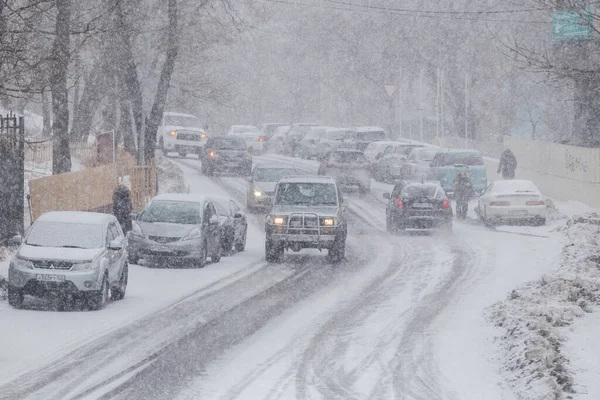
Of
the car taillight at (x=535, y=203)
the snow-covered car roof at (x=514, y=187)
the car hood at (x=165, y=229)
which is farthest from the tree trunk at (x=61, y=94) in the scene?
the car taillight at (x=535, y=203)

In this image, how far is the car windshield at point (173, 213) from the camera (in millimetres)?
25531

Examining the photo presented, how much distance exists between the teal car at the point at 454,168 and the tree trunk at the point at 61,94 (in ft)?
54.8

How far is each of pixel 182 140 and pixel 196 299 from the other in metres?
36.0

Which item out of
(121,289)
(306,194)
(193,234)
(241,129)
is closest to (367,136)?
(241,129)

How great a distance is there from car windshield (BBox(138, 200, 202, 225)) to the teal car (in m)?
17.7

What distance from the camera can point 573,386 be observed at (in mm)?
12000

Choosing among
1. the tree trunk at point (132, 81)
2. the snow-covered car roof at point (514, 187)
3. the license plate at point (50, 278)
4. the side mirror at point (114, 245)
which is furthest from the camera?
the tree trunk at point (132, 81)

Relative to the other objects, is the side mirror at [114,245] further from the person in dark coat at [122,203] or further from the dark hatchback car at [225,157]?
the dark hatchback car at [225,157]

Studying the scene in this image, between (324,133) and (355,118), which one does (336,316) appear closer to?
(324,133)

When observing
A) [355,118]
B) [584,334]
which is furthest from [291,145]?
[584,334]

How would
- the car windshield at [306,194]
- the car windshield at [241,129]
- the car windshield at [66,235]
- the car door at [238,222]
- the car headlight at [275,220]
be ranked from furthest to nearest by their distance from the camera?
the car windshield at [241,129]
the car door at [238,222]
the car windshield at [306,194]
the car headlight at [275,220]
the car windshield at [66,235]

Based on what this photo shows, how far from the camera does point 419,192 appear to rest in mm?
33344

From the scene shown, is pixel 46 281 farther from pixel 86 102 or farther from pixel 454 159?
pixel 86 102

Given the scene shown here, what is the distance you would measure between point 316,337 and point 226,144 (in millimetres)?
33204
